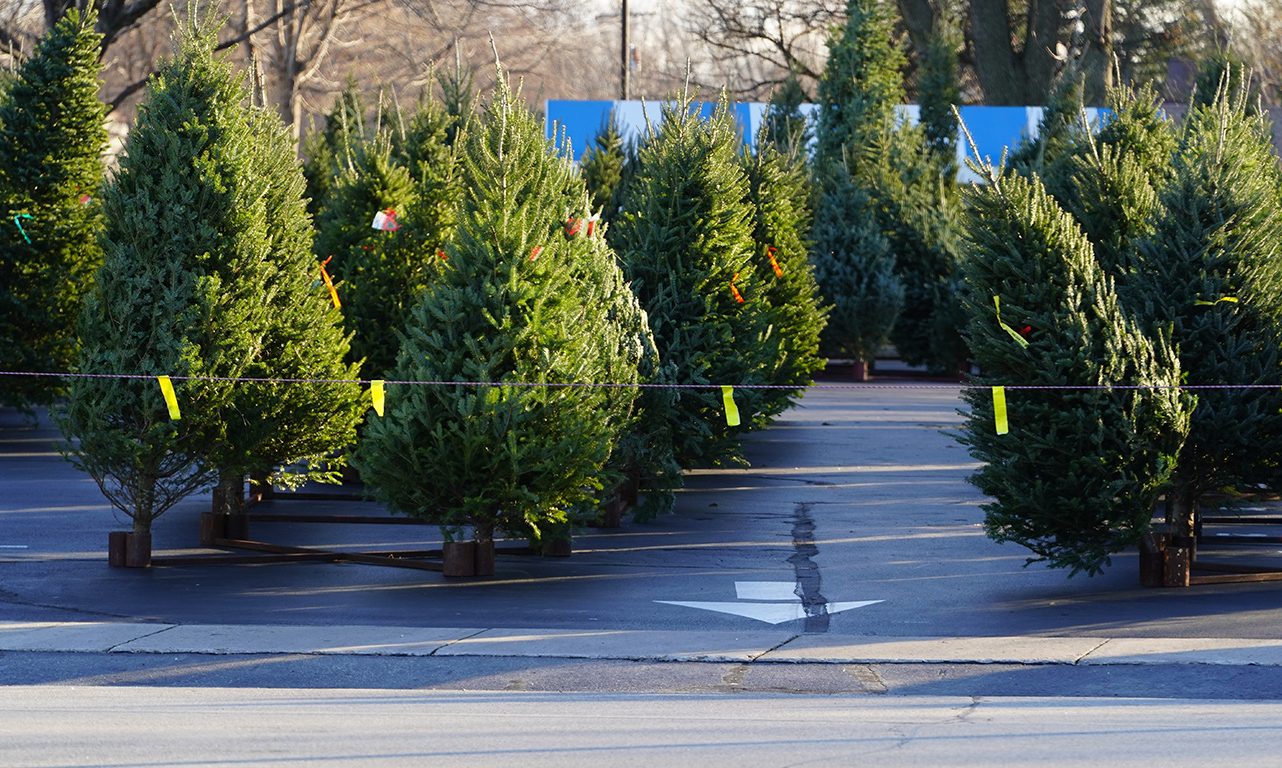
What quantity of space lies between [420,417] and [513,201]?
5.72 feet

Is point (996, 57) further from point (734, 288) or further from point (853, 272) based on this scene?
point (734, 288)

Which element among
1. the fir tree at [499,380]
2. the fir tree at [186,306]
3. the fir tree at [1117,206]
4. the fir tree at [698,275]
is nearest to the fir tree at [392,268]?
the fir tree at [698,275]

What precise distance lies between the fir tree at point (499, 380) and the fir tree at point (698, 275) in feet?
10.3

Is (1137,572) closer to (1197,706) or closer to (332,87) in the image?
(1197,706)

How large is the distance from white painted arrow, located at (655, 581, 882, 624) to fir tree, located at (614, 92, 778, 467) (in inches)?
144

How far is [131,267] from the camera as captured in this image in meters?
11.7

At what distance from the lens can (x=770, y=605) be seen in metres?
10.9

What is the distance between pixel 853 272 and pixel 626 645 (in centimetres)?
1875

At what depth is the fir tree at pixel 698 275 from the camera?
593 inches

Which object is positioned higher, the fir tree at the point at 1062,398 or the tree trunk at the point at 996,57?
the tree trunk at the point at 996,57

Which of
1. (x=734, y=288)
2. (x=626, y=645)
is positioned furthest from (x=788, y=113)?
(x=626, y=645)

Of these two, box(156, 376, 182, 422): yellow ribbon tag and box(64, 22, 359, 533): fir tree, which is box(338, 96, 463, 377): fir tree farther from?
box(156, 376, 182, 422): yellow ribbon tag

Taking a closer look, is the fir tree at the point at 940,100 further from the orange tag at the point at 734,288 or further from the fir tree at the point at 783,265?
the orange tag at the point at 734,288

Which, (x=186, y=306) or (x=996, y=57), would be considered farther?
(x=996, y=57)
